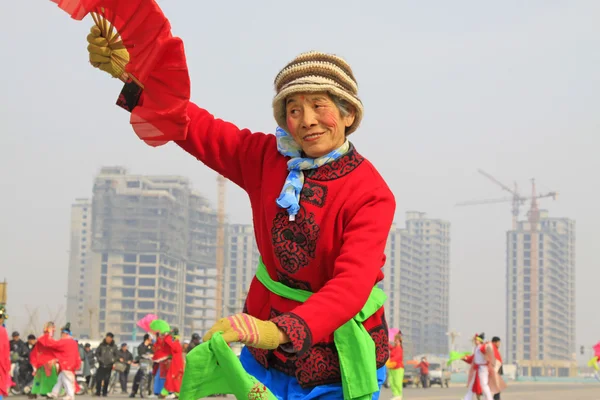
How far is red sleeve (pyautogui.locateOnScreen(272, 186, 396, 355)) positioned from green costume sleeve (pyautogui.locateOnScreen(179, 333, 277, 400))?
0.20 m

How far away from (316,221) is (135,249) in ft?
550

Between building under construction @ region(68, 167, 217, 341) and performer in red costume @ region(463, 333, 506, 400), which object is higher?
building under construction @ region(68, 167, 217, 341)

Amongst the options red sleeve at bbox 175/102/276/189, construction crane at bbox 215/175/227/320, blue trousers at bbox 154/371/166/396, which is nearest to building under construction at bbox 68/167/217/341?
construction crane at bbox 215/175/227/320

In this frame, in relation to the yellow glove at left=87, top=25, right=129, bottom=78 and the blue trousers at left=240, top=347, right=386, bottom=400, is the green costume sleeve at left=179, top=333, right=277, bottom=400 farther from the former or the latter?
the yellow glove at left=87, top=25, right=129, bottom=78

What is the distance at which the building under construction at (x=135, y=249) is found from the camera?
166875 millimetres

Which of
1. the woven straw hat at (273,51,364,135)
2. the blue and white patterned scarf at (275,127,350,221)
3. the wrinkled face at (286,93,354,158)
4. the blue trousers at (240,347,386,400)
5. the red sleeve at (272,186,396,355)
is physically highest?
the woven straw hat at (273,51,364,135)

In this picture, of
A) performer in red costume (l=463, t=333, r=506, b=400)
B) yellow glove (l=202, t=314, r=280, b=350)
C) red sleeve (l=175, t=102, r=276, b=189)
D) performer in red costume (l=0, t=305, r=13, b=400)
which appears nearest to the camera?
yellow glove (l=202, t=314, r=280, b=350)

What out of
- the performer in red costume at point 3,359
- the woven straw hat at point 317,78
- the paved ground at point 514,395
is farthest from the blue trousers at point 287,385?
the paved ground at point 514,395

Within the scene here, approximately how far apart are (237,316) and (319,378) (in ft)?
1.96

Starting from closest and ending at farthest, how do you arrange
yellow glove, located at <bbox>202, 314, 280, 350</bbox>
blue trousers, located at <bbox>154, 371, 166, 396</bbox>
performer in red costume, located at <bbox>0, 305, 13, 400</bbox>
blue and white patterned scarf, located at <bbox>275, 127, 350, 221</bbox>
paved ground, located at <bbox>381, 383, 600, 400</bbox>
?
yellow glove, located at <bbox>202, 314, 280, 350</bbox>
blue and white patterned scarf, located at <bbox>275, 127, 350, 221</bbox>
performer in red costume, located at <bbox>0, 305, 13, 400</bbox>
blue trousers, located at <bbox>154, 371, 166, 396</bbox>
paved ground, located at <bbox>381, 383, 600, 400</bbox>

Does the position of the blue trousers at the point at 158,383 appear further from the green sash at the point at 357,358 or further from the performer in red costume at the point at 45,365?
the green sash at the point at 357,358

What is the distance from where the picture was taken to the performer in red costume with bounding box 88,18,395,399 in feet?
12.7

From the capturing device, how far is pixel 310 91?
4.02 m

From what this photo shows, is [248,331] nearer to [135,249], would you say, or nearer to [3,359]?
[3,359]
